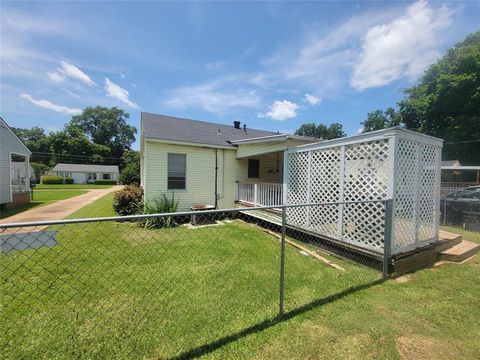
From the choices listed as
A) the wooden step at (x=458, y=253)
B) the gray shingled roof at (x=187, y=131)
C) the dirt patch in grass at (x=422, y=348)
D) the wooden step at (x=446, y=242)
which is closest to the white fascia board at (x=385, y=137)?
the wooden step at (x=446, y=242)

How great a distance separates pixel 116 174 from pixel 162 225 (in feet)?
156

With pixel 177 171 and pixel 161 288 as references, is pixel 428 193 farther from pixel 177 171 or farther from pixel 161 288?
pixel 177 171

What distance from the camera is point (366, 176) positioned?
489cm

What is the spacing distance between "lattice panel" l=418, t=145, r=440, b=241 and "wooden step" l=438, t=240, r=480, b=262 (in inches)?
17.2

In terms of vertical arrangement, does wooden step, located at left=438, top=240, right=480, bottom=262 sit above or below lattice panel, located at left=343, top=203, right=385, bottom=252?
below

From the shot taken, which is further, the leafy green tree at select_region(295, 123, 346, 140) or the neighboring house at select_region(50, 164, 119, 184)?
the leafy green tree at select_region(295, 123, 346, 140)

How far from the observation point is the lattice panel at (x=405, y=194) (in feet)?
14.6

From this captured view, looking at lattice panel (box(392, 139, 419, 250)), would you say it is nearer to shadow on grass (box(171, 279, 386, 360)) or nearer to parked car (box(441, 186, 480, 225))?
shadow on grass (box(171, 279, 386, 360))

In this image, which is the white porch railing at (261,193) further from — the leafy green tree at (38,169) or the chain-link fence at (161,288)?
the leafy green tree at (38,169)

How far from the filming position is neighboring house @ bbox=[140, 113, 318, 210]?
898 centimetres

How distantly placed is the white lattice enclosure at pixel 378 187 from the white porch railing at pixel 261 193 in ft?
6.02

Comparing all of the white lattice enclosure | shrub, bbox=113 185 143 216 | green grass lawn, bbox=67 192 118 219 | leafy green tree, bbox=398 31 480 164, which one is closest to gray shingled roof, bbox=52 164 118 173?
green grass lawn, bbox=67 192 118 219

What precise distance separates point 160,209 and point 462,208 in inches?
448

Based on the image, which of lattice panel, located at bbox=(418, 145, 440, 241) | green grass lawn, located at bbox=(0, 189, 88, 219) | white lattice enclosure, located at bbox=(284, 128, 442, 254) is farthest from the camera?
green grass lawn, located at bbox=(0, 189, 88, 219)
